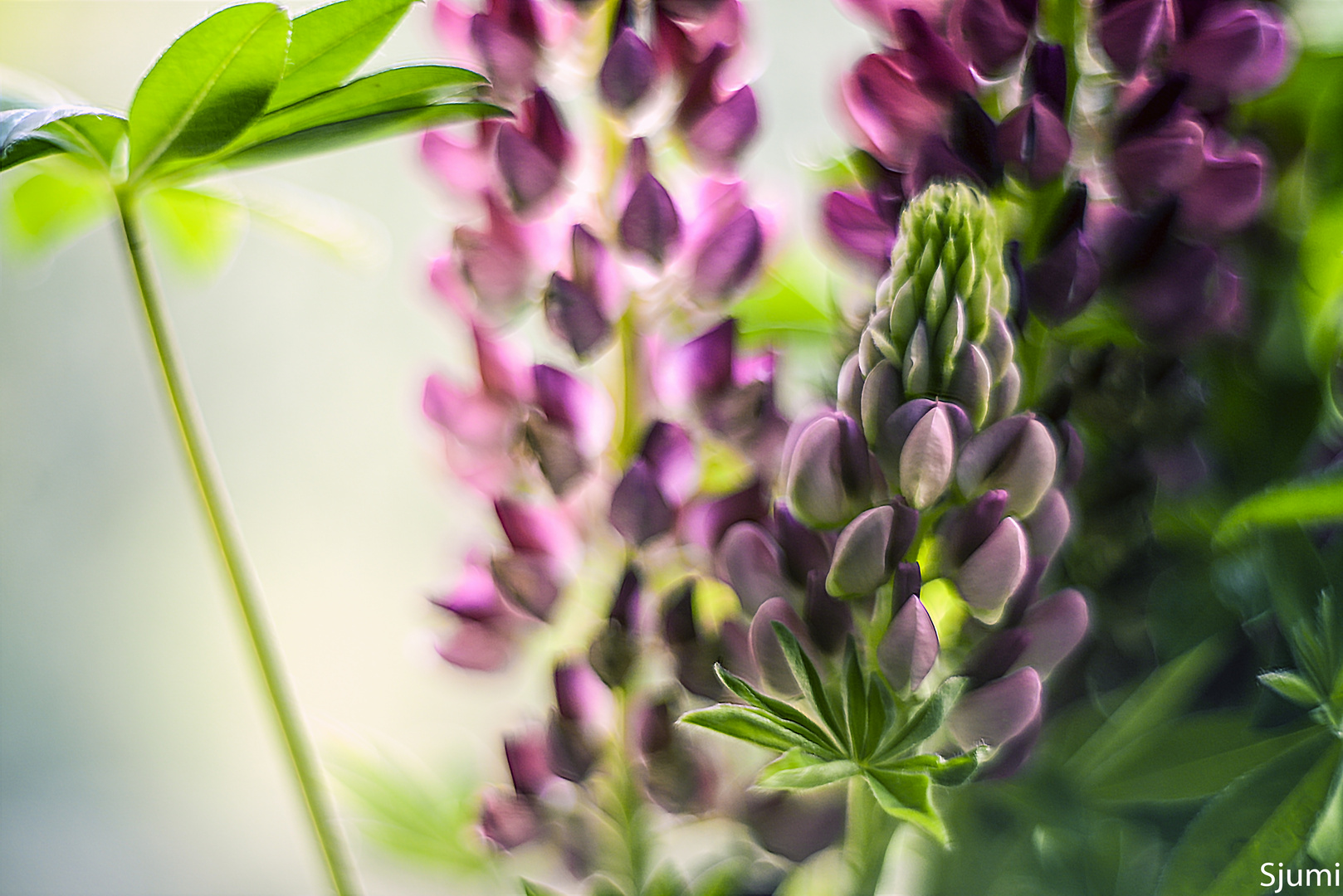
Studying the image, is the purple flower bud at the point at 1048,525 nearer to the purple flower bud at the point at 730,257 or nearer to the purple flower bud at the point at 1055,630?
the purple flower bud at the point at 1055,630

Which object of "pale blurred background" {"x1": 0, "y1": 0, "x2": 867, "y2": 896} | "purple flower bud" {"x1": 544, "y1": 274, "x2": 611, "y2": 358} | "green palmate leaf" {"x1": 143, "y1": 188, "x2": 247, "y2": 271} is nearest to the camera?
"purple flower bud" {"x1": 544, "y1": 274, "x2": 611, "y2": 358}

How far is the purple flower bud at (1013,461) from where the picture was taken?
305mm

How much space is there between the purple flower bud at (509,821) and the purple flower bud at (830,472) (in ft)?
0.59

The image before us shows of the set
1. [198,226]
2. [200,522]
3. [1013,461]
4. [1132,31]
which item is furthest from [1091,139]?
[200,522]

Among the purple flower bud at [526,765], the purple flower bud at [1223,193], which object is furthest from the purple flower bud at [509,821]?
the purple flower bud at [1223,193]

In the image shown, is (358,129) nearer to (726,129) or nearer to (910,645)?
(726,129)

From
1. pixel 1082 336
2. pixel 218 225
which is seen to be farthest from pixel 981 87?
pixel 218 225

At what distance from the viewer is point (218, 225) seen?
0.59m

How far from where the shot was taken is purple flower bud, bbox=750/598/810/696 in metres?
0.32

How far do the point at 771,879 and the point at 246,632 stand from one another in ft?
0.75

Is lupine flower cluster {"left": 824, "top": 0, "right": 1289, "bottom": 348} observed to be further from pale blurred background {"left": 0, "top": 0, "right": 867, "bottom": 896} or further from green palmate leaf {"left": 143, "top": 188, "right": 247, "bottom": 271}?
pale blurred background {"left": 0, "top": 0, "right": 867, "bottom": 896}

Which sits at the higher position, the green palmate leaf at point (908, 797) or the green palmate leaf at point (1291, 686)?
the green palmate leaf at point (908, 797)

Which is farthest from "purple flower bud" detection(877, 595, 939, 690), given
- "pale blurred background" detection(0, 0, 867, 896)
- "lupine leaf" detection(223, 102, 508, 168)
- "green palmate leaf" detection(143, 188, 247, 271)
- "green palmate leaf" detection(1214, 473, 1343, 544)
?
"pale blurred background" detection(0, 0, 867, 896)

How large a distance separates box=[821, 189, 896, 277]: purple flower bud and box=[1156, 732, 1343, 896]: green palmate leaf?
22 centimetres
